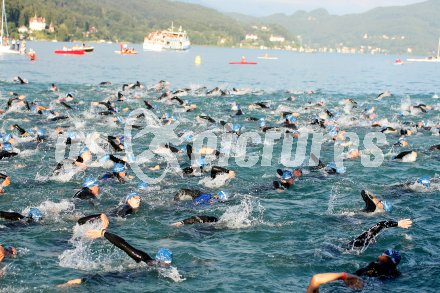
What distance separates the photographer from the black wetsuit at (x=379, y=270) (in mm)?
10500

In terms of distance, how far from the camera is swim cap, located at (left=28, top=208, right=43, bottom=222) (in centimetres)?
1352

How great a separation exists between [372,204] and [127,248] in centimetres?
765

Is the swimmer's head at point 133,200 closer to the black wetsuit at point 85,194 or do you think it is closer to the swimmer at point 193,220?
the swimmer at point 193,220

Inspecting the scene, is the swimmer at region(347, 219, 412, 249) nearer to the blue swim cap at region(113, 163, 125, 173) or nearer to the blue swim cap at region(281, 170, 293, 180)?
the blue swim cap at region(281, 170, 293, 180)

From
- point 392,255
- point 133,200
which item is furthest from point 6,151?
point 392,255

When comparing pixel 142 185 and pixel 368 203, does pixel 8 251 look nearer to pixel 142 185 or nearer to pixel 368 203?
pixel 142 185

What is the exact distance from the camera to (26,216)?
537 inches

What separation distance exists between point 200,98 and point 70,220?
28467mm

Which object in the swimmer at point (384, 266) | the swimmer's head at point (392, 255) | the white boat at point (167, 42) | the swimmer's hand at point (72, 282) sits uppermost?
the white boat at point (167, 42)

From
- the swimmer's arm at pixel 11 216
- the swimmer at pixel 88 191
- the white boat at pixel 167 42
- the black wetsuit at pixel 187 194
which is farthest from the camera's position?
the white boat at pixel 167 42

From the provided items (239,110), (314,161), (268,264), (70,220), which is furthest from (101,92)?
(268,264)

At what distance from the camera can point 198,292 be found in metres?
10.3

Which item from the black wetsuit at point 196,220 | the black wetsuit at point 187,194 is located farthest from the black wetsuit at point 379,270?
the black wetsuit at point 187,194

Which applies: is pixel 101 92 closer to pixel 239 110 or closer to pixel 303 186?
pixel 239 110
